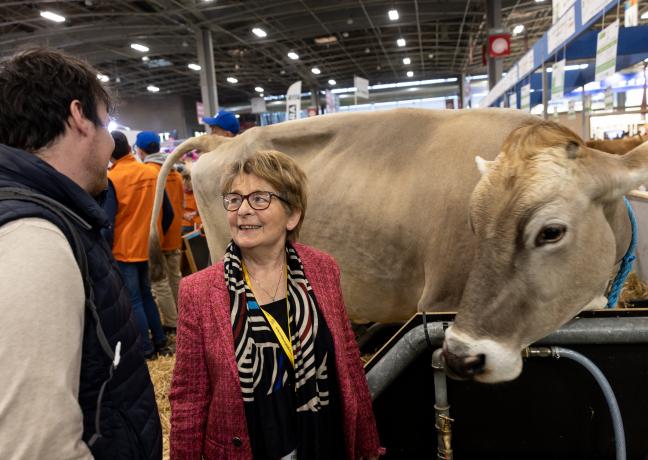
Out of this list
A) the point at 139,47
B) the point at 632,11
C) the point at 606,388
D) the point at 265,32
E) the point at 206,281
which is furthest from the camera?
the point at 139,47

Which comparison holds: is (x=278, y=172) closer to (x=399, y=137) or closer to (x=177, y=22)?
(x=399, y=137)

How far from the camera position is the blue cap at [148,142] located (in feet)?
15.6

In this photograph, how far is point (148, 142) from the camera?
4758mm

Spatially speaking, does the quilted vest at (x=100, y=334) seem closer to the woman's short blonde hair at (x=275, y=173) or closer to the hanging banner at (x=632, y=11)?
the woman's short blonde hair at (x=275, y=173)

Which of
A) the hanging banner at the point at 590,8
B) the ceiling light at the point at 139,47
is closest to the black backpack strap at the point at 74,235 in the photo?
the hanging banner at the point at 590,8

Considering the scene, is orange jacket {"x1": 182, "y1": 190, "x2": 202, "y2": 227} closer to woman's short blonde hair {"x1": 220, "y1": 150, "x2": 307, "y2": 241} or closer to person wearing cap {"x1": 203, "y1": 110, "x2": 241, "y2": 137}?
person wearing cap {"x1": 203, "y1": 110, "x2": 241, "y2": 137}

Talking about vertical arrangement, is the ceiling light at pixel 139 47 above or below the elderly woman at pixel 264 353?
above

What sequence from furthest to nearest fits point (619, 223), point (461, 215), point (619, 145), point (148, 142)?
point (148, 142) → point (619, 145) → point (461, 215) → point (619, 223)

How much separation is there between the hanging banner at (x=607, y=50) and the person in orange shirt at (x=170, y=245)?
347 cm

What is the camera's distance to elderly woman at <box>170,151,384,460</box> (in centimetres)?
129

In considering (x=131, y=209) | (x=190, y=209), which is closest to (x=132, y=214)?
(x=131, y=209)

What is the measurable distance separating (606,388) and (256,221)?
1040 millimetres

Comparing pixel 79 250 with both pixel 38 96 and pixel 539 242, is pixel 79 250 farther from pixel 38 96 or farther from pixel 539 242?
pixel 539 242

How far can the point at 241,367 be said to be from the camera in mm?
1292
